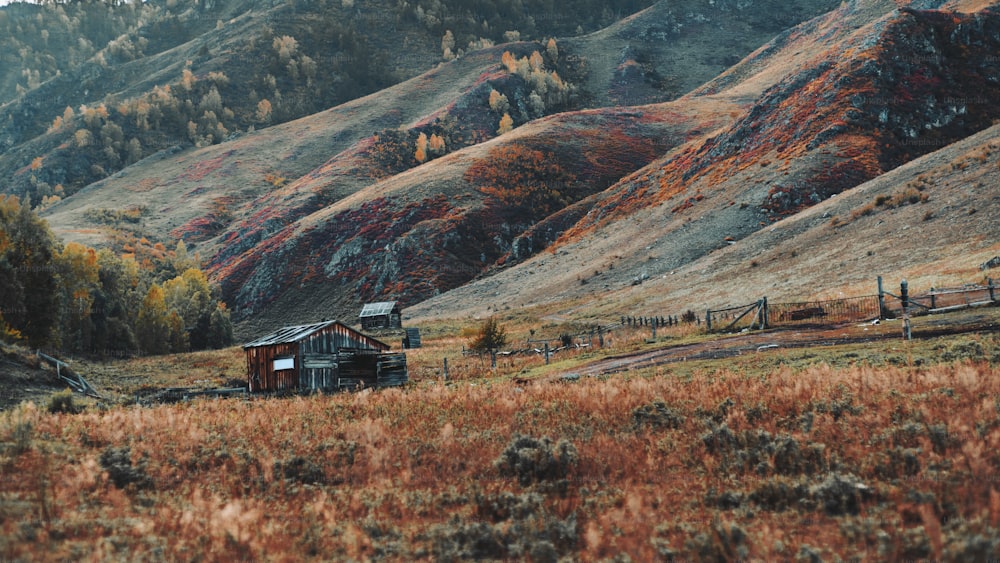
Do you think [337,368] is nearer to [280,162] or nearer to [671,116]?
[671,116]

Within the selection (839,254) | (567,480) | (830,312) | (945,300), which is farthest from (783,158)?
(567,480)

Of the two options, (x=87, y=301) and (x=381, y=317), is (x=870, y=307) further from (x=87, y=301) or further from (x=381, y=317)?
(x=87, y=301)

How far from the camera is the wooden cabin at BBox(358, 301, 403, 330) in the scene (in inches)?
3383

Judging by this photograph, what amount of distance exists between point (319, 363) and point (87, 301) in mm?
46348

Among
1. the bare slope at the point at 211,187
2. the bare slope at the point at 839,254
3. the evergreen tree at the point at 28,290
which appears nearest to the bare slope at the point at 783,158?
the bare slope at the point at 839,254

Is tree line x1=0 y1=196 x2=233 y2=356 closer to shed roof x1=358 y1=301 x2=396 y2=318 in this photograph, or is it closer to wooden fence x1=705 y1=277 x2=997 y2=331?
shed roof x1=358 y1=301 x2=396 y2=318

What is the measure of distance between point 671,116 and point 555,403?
16518cm

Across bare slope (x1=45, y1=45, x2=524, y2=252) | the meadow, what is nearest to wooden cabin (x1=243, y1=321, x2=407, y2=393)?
the meadow

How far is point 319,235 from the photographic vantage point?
12669cm

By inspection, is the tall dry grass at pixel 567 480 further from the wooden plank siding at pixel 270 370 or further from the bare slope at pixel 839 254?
the bare slope at pixel 839 254

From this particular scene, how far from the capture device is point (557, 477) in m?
10.9

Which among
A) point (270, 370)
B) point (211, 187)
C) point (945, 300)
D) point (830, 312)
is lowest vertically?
Answer: point (270, 370)

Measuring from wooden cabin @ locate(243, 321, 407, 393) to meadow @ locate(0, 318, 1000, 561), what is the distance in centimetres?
1984

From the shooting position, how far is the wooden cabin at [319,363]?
36.5 metres
